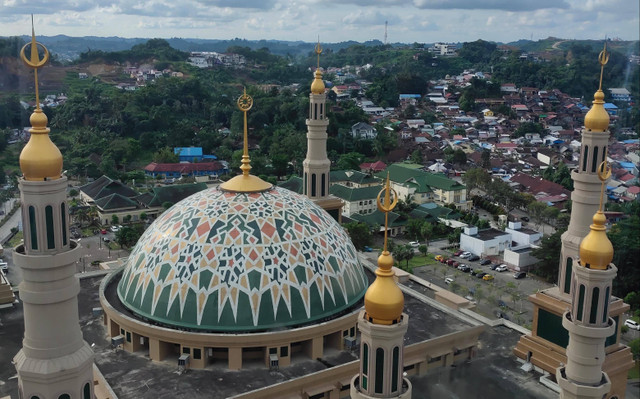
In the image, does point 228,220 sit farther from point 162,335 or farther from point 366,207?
point 366,207

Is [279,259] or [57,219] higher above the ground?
[57,219]

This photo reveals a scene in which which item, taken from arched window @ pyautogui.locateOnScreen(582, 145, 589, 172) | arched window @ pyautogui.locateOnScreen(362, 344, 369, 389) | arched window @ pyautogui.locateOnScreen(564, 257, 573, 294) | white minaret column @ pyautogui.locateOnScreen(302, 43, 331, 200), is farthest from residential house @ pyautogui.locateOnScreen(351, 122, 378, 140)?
arched window @ pyautogui.locateOnScreen(362, 344, 369, 389)

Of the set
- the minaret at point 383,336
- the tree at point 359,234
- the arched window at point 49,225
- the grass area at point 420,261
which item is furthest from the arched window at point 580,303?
the tree at point 359,234

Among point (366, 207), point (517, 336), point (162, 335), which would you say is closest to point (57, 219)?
point (162, 335)

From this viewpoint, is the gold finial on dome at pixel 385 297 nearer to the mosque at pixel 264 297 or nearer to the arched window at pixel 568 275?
the mosque at pixel 264 297

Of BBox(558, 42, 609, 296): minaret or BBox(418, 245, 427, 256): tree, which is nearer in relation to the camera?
BBox(558, 42, 609, 296): minaret

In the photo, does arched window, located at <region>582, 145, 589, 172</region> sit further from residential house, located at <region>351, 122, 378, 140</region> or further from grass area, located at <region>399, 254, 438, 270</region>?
residential house, located at <region>351, 122, 378, 140</region>
